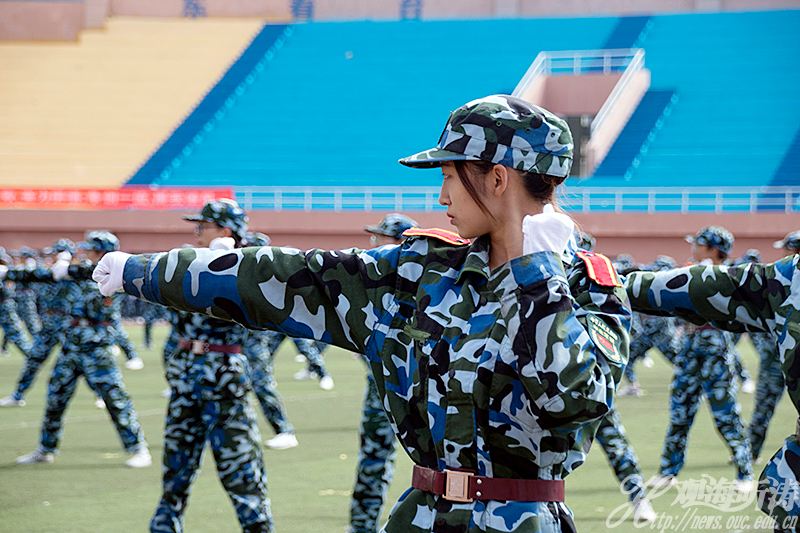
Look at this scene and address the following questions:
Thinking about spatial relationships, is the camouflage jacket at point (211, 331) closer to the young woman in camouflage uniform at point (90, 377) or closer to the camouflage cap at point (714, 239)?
the young woman in camouflage uniform at point (90, 377)

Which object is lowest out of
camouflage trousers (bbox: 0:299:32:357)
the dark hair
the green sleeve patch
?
camouflage trousers (bbox: 0:299:32:357)

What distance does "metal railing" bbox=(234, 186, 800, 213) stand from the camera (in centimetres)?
3058

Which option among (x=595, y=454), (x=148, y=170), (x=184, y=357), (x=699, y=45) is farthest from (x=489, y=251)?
(x=699, y=45)

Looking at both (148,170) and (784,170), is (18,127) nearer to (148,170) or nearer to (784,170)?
(148,170)

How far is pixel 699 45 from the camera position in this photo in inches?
1540

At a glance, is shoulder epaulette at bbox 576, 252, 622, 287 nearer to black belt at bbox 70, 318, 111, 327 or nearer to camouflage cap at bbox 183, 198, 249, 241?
camouflage cap at bbox 183, 198, 249, 241

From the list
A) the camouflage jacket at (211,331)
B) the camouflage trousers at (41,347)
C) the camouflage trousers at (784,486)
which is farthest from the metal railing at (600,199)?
the camouflage trousers at (784,486)

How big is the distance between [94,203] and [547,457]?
3200 cm

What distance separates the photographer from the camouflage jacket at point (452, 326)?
290cm

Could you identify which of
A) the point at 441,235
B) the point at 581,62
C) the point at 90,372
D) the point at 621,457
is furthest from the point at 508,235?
the point at 581,62

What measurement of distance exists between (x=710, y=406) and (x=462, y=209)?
763cm

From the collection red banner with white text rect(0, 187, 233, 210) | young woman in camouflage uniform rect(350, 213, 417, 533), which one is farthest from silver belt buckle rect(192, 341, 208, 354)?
red banner with white text rect(0, 187, 233, 210)

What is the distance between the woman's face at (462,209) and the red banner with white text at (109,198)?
29833 mm

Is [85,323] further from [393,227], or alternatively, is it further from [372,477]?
[372,477]
